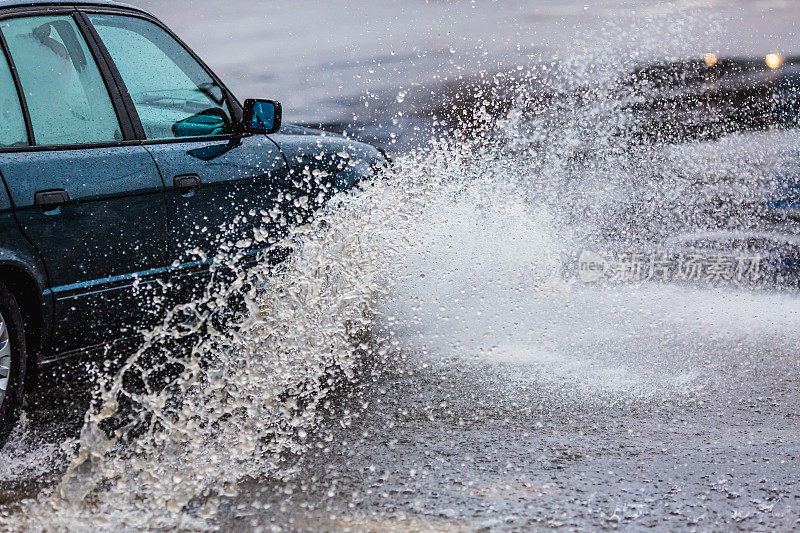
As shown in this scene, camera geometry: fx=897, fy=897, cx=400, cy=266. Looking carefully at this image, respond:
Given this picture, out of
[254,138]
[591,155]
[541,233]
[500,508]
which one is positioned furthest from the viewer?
[591,155]

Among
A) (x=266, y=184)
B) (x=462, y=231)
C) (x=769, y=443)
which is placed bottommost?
(x=769, y=443)

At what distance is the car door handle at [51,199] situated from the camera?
11.8 feet

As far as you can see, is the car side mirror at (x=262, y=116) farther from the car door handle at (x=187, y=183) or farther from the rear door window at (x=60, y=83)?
the rear door window at (x=60, y=83)

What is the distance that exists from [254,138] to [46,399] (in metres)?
1.70

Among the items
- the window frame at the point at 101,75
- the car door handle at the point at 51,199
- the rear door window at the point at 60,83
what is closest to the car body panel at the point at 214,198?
the window frame at the point at 101,75

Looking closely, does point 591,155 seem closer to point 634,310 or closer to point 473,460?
point 634,310

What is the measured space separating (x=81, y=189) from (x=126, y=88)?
672mm

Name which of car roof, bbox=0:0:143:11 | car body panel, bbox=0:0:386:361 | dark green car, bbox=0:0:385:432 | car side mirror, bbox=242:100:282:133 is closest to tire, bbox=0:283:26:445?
dark green car, bbox=0:0:385:432

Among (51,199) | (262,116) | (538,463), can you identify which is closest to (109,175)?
(51,199)

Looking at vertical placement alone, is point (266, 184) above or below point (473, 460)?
above

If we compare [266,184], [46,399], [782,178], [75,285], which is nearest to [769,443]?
[266,184]

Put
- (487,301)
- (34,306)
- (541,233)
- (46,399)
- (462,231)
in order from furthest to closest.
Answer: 1. (541,233)
2. (462,231)
3. (487,301)
4. (46,399)
5. (34,306)

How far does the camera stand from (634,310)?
698 centimetres

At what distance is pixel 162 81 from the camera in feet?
14.6
